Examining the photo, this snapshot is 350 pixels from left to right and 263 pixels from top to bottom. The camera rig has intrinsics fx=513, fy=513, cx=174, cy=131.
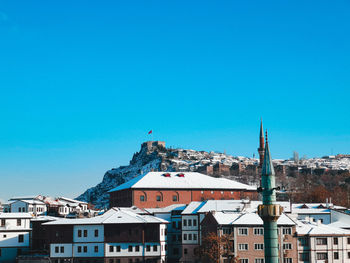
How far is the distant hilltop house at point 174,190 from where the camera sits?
4198 inches

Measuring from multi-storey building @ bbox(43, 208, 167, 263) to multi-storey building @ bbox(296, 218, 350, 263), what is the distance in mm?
19156

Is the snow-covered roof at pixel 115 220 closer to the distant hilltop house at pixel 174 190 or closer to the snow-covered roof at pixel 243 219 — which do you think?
the snow-covered roof at pixel 243 219

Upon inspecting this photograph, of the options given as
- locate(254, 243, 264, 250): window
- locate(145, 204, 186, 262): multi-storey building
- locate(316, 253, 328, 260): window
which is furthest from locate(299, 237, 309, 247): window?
locate(145, 204, 186, 262): multi-storey building

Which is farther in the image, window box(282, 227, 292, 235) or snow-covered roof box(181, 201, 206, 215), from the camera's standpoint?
snow-covered roof box(181, 201, 206, 215)

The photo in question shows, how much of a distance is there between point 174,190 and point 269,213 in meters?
89.6

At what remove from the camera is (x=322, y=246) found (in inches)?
2657

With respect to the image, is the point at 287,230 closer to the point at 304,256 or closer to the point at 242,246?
the point at 304,256

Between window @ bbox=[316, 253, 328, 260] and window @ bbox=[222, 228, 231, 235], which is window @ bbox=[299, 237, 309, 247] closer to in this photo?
window @ bbox=[316, 253, 328, 260]

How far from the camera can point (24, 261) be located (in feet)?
231

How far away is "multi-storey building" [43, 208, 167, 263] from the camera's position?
231 ft

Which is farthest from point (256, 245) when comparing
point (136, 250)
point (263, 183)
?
point (263, 183)

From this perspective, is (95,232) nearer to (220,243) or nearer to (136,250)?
(136,250)

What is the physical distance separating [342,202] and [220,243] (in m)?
59.5

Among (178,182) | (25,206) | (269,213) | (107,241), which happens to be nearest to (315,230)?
(107,241)
